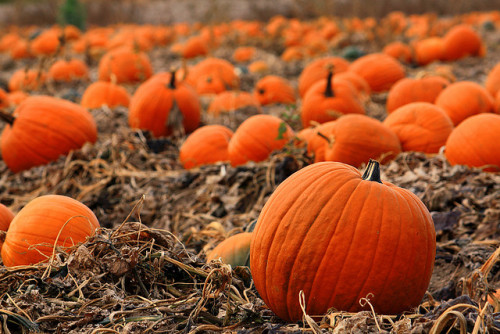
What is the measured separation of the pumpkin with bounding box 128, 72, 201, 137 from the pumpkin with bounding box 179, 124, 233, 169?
89 cm

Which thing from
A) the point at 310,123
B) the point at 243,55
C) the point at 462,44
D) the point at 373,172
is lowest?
the point at 243,55

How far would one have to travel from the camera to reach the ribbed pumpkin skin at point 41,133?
5.43 metres

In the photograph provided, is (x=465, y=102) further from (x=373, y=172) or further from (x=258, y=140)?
(x=373, y=172)

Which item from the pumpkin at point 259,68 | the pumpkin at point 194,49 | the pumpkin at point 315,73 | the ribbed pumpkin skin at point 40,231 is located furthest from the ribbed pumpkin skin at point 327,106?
the pumpkin at point 194,49

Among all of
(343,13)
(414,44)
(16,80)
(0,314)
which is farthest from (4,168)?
(343,13)

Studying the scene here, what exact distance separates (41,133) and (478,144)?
3.74 meters

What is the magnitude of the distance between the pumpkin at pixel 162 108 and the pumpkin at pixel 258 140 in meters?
1.53

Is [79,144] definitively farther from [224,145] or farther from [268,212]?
[268,212]

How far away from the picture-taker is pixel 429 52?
35.2ft

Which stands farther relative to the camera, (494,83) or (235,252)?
(494,83)

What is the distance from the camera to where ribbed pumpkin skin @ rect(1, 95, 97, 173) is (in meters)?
5.43

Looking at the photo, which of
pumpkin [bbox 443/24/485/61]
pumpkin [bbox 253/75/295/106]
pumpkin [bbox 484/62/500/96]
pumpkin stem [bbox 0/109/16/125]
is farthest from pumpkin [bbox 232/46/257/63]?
pumpkin stem [bbox 0/109/16/125]

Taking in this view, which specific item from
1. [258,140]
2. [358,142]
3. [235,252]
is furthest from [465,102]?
[235,252]

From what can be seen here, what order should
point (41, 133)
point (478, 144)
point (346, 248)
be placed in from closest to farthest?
point (346, 248), point (478, 144), point (41, 133)
